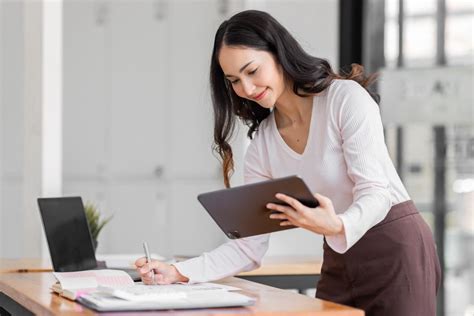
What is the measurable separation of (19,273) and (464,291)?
2472 mm

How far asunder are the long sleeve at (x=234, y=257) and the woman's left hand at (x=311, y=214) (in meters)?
0.43

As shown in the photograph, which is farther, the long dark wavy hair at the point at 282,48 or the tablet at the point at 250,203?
the long dark wavy hair at the point at 282,48

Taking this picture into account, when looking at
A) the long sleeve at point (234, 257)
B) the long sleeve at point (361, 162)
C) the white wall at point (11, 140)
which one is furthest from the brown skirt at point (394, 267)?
the white wall at point (11, 140)

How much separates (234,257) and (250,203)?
428 millimetres

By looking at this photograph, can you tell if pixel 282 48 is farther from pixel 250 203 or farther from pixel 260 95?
pixel 250 203

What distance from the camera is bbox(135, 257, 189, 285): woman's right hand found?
98.4 inches

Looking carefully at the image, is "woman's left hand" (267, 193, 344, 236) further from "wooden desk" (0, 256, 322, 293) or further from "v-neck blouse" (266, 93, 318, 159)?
"wooden desk" (0, 256, 322, 293)

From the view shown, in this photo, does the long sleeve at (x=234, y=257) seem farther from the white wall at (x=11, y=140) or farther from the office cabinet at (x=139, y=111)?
the white wall at (x=11, y=140)

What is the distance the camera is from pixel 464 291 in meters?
4.90

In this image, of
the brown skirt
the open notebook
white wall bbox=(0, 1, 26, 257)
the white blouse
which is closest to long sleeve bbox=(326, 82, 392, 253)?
the white blouse

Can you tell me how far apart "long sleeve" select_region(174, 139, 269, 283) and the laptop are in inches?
19.9

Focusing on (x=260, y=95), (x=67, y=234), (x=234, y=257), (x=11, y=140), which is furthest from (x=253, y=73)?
(x=11, y=140)

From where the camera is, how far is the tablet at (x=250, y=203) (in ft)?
6.88

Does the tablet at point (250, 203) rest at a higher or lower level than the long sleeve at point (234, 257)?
higher
